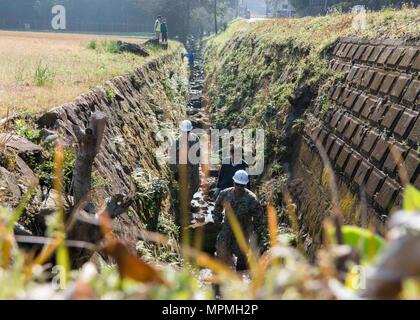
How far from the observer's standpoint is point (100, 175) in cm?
641

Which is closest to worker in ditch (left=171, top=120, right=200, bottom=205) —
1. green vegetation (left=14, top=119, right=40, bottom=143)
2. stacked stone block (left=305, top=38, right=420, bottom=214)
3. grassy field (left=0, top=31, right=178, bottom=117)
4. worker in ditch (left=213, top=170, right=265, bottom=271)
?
grassy field (left=0, top=31, right=178, bottom=117)

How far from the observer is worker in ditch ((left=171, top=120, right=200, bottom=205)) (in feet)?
32.4

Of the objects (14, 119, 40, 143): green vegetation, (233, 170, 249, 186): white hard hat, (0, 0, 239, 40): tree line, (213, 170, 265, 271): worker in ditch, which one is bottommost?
(213, 170, 265, 271): worker in ditch

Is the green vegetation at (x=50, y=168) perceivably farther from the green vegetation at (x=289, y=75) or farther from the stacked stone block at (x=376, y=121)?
the green vegetation at (x=289, y=75)

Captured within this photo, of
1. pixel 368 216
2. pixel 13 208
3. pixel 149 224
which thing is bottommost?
pixel 149 224

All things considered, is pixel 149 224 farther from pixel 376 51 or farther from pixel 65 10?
pixel 65 10

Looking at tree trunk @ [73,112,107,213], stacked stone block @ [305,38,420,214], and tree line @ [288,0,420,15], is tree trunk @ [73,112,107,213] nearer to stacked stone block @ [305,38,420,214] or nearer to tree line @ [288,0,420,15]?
stacked stone block @ [305,38,420,214]

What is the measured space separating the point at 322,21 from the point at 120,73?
21.0 ft

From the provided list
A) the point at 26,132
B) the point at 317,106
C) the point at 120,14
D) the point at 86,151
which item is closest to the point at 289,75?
the point at 317,106

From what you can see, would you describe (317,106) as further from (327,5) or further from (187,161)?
(327,5)

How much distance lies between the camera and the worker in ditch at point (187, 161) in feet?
32.4

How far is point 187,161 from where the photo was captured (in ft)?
32.3

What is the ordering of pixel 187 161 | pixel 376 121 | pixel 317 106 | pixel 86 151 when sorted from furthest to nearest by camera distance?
pixel 187 161
pixel 317 106
pixel 376 121
pixel 86 151
